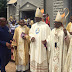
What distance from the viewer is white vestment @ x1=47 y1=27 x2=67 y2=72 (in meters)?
4.12

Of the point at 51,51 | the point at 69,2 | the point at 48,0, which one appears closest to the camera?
the point at 51,51

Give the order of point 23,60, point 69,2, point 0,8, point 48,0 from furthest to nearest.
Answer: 1. point 0,8
2. point 48,0
3. point 69,2
4. point 23,60

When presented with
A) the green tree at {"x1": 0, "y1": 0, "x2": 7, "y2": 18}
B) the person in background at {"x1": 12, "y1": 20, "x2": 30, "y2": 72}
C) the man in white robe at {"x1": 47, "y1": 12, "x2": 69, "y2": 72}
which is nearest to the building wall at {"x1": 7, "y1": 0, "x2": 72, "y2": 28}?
the person in background at {"x1": 12, "y1": 20, "x2": 30, "y2": 72}

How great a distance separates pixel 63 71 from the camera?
4.08 meters

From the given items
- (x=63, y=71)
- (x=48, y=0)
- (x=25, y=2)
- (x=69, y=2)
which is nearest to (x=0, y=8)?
(x=25, y=2)

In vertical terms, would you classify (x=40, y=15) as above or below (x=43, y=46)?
above

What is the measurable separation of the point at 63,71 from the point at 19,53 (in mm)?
2190

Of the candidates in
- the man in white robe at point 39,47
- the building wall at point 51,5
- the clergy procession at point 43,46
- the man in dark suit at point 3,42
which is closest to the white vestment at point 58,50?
the clergy procession at point 43,46

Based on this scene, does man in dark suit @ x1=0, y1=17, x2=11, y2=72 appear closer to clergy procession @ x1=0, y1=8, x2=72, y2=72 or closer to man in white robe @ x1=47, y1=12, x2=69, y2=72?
clergy procession @ x1=0, y1=8, x2=72, y2=72

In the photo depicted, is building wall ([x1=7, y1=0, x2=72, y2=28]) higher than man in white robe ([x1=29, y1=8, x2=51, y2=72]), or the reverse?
building wall ([x1=7, y1=0, x2=72, y2=28])

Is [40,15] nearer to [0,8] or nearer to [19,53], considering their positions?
[19,53]

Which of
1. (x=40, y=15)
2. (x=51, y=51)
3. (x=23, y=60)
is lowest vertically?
(x=23, y=60)

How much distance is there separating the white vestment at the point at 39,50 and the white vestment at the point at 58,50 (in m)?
0.44

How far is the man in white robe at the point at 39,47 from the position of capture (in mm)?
4648
